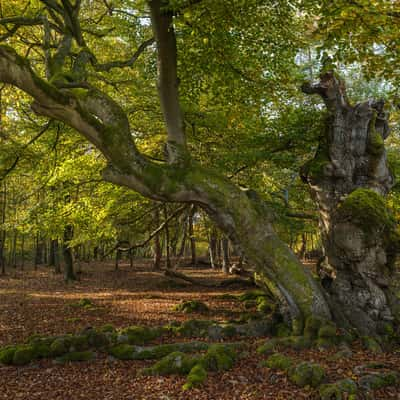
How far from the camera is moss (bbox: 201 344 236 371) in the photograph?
6191 mm

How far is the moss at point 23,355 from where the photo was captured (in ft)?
22.1

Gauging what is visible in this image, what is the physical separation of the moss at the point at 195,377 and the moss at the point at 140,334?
82.7 inches

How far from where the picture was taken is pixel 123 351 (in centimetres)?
695

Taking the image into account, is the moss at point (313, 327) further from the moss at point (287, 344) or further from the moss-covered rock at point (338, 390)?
the moss-covered rock at point (338, 390)

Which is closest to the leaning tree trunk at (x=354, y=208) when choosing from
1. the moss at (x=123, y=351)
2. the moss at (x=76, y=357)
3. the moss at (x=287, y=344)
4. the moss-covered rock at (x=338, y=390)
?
the moss at (x=287, y=344)

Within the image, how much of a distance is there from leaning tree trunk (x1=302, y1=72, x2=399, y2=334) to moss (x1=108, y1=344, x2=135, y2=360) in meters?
4.28

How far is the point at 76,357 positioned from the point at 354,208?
6361 millimetres

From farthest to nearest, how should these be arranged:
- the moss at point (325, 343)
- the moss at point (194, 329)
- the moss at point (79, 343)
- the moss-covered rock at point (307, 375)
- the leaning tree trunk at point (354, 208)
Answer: the moss at point (194, 329), the leaning tree trunk at point (354, 208), the moss at point (79, 343), the moss at point (325, 343), the moss-covered rock at point (307, 375)

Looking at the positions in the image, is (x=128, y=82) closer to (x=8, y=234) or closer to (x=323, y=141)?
(x=323, y=141)

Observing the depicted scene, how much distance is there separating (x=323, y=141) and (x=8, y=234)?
32.0m

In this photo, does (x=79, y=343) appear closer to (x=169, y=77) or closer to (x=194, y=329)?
(x=194, y=329)

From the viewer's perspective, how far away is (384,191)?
890 cm

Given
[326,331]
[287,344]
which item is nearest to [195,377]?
[287,344]

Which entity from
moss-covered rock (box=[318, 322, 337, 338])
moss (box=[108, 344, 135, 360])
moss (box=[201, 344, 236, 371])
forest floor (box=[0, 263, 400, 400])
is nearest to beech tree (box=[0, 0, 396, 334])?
moss-covered rock (box=[318, 322, 337, 338])
